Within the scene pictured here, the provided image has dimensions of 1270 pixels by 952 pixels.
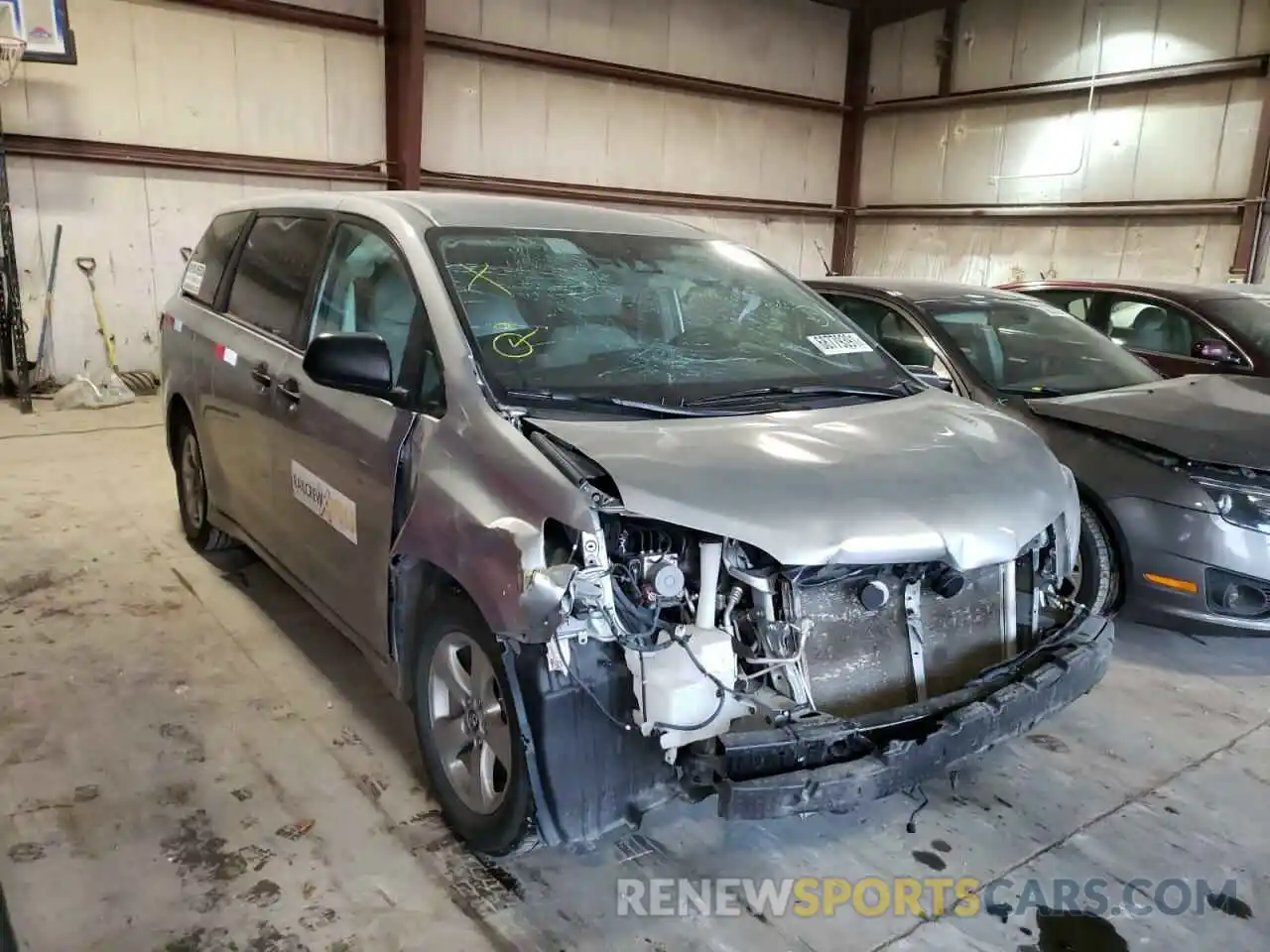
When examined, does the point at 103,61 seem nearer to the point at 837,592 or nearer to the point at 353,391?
the point at 353,391

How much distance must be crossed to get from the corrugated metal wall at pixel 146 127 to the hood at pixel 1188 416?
818 cm

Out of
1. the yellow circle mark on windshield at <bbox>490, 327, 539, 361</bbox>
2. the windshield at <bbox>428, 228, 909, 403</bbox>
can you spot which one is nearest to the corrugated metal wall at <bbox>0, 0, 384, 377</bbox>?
the windshield at <bbox>428, 228, 909, 403</bbox>

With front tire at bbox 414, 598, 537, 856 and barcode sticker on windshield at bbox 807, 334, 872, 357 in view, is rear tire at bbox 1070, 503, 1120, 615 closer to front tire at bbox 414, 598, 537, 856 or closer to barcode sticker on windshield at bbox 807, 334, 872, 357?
barcode sticker on windshield at bbox 807, 334, 872, 357

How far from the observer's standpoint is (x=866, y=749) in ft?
6.56

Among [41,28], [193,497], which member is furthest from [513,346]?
[41,28]

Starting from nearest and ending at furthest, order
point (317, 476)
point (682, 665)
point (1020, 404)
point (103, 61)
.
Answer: point (682, 665) → point (317, 476) → point (1020, 404) → point (103, 61)

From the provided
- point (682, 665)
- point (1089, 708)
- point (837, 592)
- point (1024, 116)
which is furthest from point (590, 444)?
point (1024, 116)

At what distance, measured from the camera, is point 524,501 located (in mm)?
1961

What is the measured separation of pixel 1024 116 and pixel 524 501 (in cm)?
1186

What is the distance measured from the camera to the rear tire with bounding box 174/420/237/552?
406 centimetres

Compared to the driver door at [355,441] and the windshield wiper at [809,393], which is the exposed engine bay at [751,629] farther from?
the driver door at [355,441]

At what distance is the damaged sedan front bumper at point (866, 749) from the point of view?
1882 millimetres

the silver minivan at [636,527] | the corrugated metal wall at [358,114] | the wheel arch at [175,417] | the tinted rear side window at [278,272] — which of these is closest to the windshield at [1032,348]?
the silver minivan at [636,527]

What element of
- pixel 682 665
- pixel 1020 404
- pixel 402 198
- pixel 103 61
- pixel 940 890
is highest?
pixel 103 61
